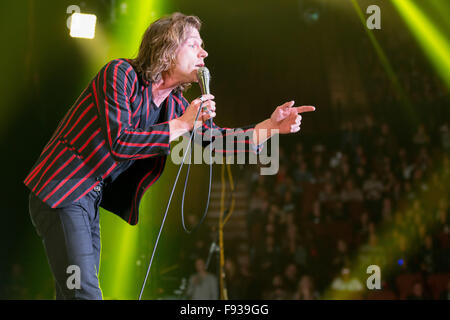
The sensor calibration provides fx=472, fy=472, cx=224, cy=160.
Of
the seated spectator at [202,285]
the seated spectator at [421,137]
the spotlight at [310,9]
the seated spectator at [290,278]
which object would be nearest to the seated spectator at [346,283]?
the seated spectator at [290,278]

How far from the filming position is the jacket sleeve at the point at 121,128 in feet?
5.63

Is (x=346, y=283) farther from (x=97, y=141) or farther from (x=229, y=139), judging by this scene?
(x=97, y=141)

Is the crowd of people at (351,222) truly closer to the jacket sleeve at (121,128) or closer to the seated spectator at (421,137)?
the seated spectator at (421,137)

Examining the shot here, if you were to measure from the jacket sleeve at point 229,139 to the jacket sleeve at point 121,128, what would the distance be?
407 millimetres

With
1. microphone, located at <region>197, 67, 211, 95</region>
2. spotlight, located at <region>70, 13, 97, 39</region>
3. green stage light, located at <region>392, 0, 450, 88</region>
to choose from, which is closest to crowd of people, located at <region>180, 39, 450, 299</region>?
green stage light, located at <region>392, 0, 450, 88</region>

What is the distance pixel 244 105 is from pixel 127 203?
20.6ft

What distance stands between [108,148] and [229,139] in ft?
1.98

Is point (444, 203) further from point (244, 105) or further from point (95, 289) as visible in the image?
point (95, 289)

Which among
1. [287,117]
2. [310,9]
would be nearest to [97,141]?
[287,117]

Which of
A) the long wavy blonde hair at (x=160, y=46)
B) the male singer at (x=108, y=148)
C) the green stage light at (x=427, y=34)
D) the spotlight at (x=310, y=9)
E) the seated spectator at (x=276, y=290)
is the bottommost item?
the seated spectator at (x=276, y=290)

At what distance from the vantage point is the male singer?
1707 mm

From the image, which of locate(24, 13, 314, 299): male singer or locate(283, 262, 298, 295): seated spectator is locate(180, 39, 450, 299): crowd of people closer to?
locate(283, 262, 298, 295): seated spectator

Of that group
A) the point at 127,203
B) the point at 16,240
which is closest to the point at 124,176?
the point at 127,203

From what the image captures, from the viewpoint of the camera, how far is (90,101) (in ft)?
6.08
